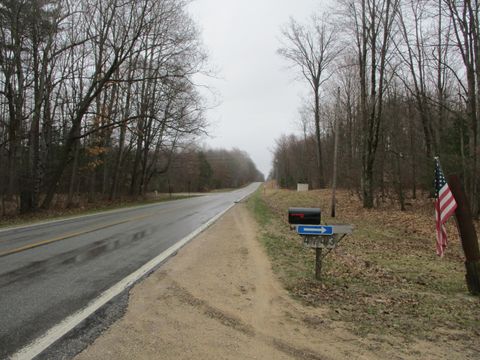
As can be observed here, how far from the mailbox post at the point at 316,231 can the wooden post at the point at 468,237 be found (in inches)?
70.4

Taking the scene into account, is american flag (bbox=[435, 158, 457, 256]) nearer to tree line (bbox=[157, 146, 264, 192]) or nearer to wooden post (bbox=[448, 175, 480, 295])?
wooden post (bbox=[448, 175, 480, 295])

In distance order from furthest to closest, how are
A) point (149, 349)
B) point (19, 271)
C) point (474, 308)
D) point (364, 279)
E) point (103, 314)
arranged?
point (364, 279) < point (19, 271) < point (474, 308) < point (103, 314) < point (149, 349)

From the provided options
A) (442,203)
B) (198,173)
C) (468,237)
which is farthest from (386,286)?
(198,173)

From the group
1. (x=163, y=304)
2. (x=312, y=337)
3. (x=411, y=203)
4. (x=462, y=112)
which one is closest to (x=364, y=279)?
(x=312, y=337)

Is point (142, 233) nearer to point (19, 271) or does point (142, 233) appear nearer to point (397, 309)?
point (19, 271)

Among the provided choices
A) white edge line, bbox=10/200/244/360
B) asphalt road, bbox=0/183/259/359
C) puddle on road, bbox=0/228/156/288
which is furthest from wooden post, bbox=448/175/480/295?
puddle on road, bbox=0/228/156/288

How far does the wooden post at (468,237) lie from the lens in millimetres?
6559

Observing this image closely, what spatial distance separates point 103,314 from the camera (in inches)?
192

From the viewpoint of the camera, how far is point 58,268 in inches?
283

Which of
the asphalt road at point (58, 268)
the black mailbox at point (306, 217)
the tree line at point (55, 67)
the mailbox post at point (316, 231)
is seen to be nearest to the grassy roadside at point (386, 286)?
the mailbox post at point (316, 231)

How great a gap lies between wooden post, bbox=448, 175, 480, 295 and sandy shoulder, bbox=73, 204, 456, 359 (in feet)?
9.63

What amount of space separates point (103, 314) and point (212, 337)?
146cm

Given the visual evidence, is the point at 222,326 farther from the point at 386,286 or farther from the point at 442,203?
the point at 442,203

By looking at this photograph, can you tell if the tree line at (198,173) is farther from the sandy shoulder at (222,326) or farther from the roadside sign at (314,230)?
the sandy shoulder at (222,326)
